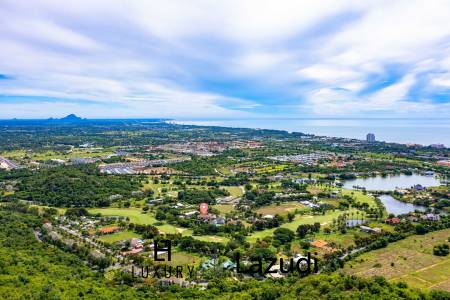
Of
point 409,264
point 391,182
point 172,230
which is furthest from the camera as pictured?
point 391,182

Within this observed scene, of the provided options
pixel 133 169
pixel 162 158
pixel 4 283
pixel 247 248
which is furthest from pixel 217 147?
pixel 4 283

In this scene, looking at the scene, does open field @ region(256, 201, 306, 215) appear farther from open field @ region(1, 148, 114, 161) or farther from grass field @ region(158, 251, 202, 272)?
open field @ region(1, 148, 114, 161)

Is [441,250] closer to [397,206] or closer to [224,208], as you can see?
[397,206]

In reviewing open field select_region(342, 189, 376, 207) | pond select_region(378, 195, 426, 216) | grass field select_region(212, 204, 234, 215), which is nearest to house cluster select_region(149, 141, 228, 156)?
open field select_region(342, 189, 376, 207)

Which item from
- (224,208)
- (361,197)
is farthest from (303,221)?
(361,197)

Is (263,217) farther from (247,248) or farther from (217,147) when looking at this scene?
(217,147)

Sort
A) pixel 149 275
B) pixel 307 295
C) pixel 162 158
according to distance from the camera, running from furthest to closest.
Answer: pixel 162 158 → pixel 149 275 → pixel 307 295
